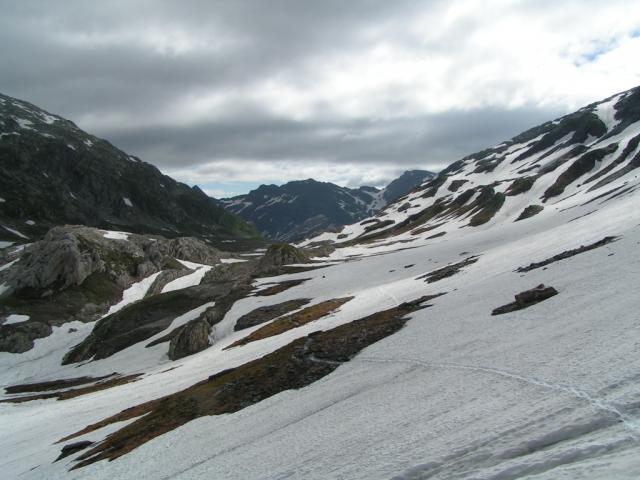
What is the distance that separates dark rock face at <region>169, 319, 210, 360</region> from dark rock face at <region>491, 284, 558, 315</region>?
49050 mm

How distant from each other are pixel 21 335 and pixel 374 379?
95.7m

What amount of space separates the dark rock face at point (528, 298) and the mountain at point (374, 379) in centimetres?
15

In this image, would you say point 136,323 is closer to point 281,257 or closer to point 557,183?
point 281,257

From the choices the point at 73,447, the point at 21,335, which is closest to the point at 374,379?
the point at 73,447

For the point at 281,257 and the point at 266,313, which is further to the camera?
the point at 281,257

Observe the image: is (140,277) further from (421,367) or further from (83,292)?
(421,367)

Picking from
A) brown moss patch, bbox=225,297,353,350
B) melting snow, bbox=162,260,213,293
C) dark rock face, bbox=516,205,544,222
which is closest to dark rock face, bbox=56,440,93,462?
brown moss patch, bbox=225,297,353,350

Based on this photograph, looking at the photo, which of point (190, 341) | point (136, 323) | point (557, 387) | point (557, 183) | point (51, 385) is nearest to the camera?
point (557, 387)

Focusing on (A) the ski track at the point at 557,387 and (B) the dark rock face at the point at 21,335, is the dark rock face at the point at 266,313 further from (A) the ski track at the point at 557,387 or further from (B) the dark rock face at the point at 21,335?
(B) the dark rock face at the point at 21,335

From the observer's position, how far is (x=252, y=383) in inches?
1288

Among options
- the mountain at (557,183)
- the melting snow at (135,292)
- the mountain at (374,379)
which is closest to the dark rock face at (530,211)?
the mountain at (557,183)

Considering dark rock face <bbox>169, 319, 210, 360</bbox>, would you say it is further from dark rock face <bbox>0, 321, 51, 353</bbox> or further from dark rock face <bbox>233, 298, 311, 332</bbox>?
dark rock face <bbox>0, 321, 51, 353</bbox>

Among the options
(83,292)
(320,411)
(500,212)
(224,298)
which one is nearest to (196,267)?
(83,292)

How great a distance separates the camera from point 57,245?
121188 mm
